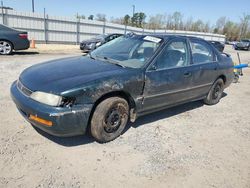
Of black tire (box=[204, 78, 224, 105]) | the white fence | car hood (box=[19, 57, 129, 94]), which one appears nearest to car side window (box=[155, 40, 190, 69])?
car hood (box=[19, 57, 129, 94])

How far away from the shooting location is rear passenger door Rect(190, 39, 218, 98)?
4.52 m

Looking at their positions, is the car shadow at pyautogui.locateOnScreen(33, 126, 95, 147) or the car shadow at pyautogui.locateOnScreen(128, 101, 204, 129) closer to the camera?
the car shadow at pyautogui.locateOnScreen(33, 126, 95, 147)

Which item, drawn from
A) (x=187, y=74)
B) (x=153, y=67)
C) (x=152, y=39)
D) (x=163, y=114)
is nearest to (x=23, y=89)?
(x=153, y=67)

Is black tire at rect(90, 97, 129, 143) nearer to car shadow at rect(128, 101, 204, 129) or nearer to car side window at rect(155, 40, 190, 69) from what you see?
car shadow at rect(128, 101, 204, 129)

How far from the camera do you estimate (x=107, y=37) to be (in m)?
15.1

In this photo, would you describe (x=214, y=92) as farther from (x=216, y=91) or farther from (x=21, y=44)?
(x=21, y=44)

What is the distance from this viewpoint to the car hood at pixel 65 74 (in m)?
2.93

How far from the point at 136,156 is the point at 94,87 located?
3.66ft

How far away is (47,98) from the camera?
285 cm

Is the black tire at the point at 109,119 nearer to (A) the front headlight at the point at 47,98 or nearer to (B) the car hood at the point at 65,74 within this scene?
(B) the car hood at the point at 65,74

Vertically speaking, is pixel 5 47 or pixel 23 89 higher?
pixel 23 89

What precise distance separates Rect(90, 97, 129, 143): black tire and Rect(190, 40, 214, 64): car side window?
1.98 meters

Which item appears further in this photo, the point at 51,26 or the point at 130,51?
the point at 51,26

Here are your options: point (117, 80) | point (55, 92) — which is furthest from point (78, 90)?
point (117, 80)
